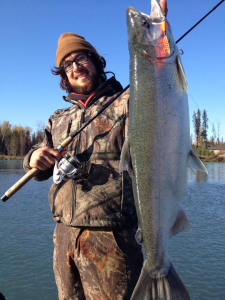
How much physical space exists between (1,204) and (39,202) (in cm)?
182

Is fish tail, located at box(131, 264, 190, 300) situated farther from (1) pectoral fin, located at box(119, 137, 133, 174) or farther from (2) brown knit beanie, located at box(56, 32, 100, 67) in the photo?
(2) brown knit beanie, located at box(56, 32, 100, 67)

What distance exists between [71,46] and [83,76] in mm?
456

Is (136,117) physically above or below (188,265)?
above

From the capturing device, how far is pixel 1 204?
13.8m

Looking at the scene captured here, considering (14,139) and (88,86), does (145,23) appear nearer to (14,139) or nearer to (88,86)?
(88,86)

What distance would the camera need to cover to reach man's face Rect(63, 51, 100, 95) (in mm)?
3602

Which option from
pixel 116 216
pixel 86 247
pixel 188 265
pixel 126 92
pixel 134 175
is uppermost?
pixel 126 92

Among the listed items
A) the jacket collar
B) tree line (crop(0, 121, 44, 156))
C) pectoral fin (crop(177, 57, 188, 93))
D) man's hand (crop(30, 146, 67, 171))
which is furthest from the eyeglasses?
tree line (crop(0, 121, 44, 156))

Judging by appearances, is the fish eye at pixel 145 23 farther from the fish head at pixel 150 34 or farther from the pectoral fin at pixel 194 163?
the pectoral fin at pixel 194 163

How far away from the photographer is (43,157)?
3152mm

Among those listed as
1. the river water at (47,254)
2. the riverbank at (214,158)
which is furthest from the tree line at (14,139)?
the river water at (47,254)

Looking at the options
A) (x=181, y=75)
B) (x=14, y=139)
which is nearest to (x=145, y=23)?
(x=181, y=75)

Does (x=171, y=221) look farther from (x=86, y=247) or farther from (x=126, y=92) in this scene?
(x=126, y=92)

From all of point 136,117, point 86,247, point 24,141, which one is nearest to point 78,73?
point 136,117
